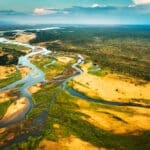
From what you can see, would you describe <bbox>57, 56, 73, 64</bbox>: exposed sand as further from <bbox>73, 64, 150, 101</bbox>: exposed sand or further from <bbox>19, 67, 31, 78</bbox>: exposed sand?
<bbox>73, 64, 150, 101</bbox>: exposed sand

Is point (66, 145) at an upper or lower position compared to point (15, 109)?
upper

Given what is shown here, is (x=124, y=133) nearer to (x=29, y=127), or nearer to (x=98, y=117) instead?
(x=98, y=117)

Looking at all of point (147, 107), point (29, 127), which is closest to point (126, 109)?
point (147, 107)

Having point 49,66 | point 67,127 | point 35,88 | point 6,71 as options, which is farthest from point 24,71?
point 67,127

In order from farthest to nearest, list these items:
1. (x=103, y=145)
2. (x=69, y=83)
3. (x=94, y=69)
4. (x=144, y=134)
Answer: (x=94, y=69) → (x=69, y=83) → (x=144, y=134) → (x=103, y=145)

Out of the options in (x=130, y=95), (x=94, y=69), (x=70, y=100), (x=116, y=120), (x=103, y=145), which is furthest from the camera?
(x=94, y=69)

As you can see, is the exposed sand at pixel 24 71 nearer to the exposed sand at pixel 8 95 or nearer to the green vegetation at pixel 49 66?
the green vegetation at pixel 49 66

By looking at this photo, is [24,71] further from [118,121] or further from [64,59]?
[118,121]

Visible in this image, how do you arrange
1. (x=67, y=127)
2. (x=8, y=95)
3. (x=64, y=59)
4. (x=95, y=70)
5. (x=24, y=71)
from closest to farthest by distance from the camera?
(x=67, y=127) < (x=8, y=95) < (x=24, y=71) < (x=95, y=70) < (x=64, y=59)
